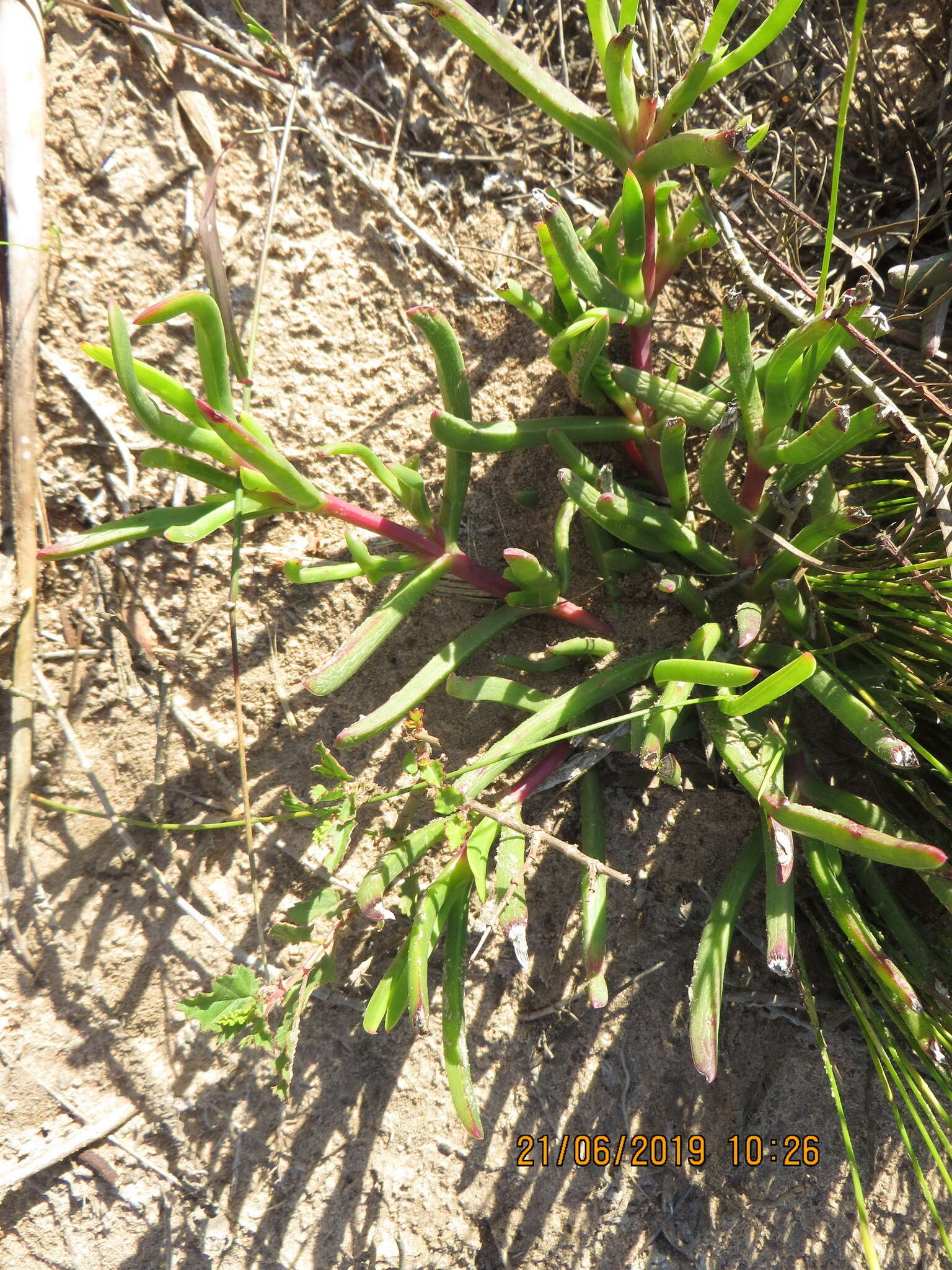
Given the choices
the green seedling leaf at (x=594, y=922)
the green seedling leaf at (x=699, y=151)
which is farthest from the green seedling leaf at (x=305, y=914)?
the green seedling leaf at (x=699, y=151)

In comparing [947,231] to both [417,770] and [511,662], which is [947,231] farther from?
[417,770]

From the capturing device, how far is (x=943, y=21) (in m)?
1.83

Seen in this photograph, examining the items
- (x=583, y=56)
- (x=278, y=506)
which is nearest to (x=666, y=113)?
(x=583, y=56)

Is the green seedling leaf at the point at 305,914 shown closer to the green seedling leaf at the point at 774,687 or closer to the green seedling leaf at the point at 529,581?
the green seedling leaf at the point at 529,581

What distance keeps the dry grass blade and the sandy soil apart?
0.22ft

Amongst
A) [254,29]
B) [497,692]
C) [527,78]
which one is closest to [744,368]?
[527,78]

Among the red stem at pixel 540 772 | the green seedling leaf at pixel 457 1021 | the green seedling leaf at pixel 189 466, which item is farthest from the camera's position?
the red stem at pixel 540 772

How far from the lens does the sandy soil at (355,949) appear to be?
177 centimetres

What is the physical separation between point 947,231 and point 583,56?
98cm

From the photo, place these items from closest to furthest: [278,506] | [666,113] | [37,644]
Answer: [666,113] → [278,506] → [37,644]

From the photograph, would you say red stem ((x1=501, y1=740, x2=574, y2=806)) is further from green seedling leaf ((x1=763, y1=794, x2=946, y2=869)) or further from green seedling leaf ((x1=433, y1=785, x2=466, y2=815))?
green seedling leaf ((x1=763, y1=794, x2=946, y2=869))
